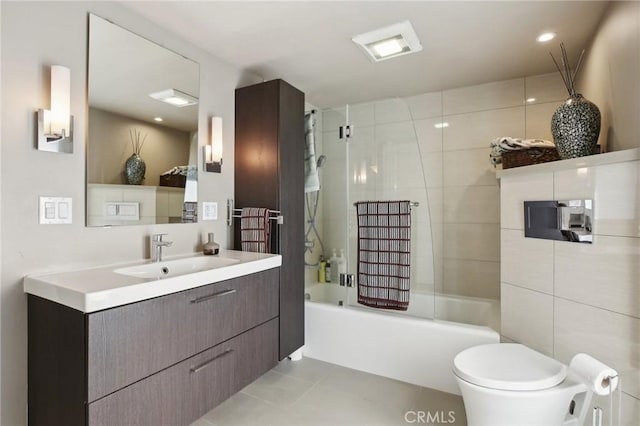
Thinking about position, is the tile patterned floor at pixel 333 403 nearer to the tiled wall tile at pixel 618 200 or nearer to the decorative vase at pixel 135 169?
the tiled wall tile at pixel 618 200

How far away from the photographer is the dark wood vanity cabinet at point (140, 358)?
3.73ft

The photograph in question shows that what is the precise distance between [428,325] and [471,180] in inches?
57.4

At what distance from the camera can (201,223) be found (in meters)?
2.15

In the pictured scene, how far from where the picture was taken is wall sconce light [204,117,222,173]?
2.17 m

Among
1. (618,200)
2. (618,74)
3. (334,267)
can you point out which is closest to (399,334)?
(334,267)

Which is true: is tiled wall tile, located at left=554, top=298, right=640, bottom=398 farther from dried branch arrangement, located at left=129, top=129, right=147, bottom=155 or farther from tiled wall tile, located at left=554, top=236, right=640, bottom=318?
dried branch arrangement, located at left=129, top=129, right=147, bottom=155

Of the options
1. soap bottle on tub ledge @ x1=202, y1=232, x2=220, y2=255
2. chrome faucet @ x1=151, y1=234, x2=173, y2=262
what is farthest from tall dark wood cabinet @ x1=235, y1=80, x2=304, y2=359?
chrome faucet @ x1=151, y1=234, x2=173, y2=262

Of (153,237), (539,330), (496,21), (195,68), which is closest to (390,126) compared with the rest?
(496,21)

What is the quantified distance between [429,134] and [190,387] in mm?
2785

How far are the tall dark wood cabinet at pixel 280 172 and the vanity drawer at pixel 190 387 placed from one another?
341 millimetres

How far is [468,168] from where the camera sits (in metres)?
2.88

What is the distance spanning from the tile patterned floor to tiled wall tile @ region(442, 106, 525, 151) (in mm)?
2085

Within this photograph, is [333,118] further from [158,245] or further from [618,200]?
[618,200]

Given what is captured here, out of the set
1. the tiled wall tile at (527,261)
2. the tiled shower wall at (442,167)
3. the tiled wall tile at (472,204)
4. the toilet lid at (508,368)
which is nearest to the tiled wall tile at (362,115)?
the tiled shower wall at (442,167)
